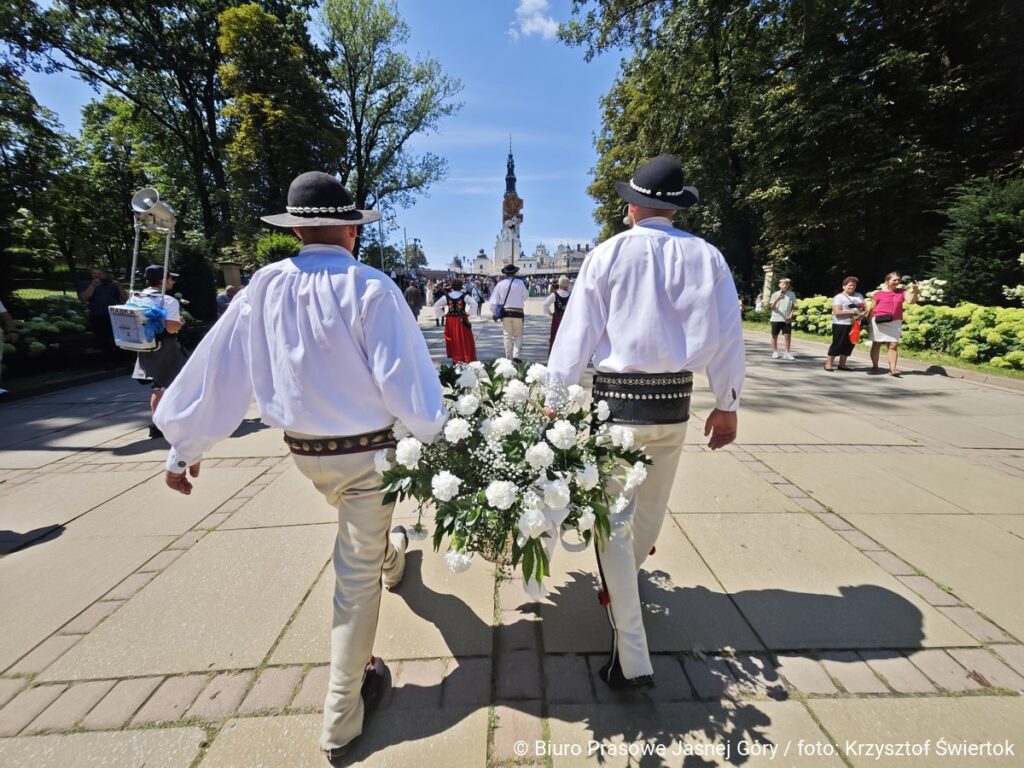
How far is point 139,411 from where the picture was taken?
667cm

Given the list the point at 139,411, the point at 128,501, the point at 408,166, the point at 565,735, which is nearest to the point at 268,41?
the point at 408,166

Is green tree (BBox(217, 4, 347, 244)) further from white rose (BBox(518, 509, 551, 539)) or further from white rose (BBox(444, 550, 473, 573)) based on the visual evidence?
white rose (BBox(518, 509, 551, 539))

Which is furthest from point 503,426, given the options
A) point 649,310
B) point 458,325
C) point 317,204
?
point 458,325

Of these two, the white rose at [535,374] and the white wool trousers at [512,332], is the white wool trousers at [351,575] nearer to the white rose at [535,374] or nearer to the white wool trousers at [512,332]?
the white rose at [535,374]

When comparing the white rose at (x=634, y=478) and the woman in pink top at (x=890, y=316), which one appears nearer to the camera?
the white rose at (x=634, y=478)

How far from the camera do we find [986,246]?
1124 centimetres

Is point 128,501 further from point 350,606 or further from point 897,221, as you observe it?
point 897,221

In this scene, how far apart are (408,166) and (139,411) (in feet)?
83.3

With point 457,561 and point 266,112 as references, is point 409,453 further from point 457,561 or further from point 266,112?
point 266,112

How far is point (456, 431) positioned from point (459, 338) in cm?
744

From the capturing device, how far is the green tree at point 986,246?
430 inches

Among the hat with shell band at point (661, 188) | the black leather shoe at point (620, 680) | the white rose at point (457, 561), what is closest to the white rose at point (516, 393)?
the white rose at point (457, 561)

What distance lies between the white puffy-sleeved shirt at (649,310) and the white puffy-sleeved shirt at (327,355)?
1.91 ft

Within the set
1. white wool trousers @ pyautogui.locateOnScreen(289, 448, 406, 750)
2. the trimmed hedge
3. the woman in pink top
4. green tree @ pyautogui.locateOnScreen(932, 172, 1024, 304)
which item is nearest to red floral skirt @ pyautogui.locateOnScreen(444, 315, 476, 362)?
white wool trousers @ pyautogui.locateOnScreen(289, 448, 406, 750)
